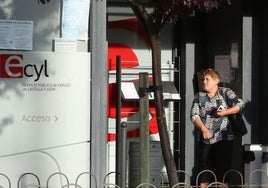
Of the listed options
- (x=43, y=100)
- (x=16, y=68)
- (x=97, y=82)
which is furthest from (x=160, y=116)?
(x=16, y=68)

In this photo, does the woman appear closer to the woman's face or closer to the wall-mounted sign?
the woman's face

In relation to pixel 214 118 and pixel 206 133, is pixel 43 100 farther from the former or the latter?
pixel 214 118

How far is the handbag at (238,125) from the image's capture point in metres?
8.12

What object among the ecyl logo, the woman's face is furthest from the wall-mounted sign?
the woman's face

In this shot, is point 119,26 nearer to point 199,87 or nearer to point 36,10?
point 199,87

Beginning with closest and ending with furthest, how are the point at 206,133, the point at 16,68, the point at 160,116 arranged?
1. the point at 160,116
2. the point at 16,68
3. the point at 206,133

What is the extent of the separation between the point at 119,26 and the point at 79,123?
239 cm

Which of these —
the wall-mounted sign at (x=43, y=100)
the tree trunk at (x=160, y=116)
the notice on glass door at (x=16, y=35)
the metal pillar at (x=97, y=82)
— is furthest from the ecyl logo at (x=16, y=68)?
the tree trunk at (x=160, y=116)

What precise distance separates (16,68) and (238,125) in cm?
281

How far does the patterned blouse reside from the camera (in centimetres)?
820

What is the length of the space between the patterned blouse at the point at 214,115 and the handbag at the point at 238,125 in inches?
2.6

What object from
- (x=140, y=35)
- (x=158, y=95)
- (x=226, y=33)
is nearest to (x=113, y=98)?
(x=140, y=35)

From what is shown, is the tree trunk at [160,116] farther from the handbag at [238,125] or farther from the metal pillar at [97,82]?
the handbag at [238,125]

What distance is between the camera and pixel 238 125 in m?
8.15
